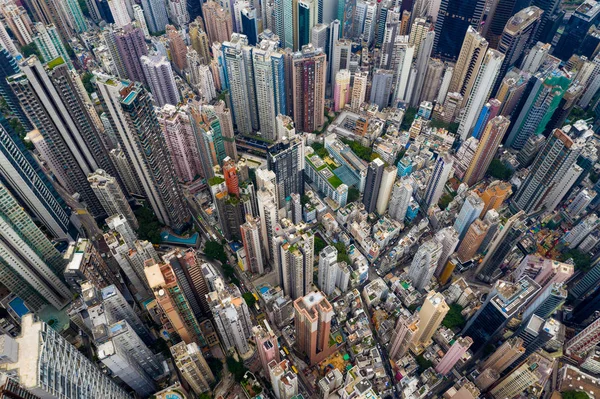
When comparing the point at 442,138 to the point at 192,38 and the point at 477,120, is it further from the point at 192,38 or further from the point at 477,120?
the point at 192,38

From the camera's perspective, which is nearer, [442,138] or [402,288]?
[402,288]

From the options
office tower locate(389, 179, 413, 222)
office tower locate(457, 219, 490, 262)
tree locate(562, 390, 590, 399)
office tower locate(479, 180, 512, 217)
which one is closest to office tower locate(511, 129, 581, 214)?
office tower locate(479, 180, 512, 217)

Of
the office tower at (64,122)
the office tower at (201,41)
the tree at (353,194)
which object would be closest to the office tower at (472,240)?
the tree at (353,194)

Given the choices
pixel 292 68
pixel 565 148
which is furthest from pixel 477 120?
pixel 292 68

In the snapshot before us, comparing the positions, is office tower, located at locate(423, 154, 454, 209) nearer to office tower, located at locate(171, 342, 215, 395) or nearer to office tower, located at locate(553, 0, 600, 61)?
office tower, located at locate(171, 342, 215, 395)

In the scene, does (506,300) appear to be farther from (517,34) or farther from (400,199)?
(517,34)

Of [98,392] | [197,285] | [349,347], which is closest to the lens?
[98,392]

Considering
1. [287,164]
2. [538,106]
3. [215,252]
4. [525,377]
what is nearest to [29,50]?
[215,252]

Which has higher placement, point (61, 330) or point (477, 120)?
point (477, 120)
